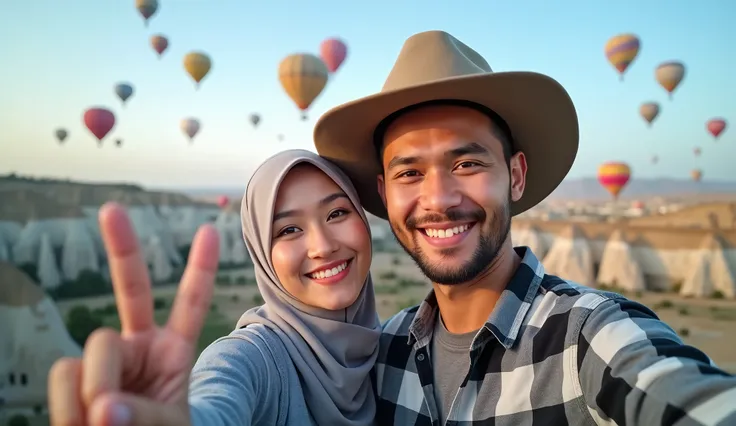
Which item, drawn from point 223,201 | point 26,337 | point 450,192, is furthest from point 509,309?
point 223,201

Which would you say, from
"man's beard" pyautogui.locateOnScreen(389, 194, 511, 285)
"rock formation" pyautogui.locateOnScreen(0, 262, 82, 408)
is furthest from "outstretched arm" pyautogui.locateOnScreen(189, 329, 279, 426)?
Result: "rock formation" pyautogui.locateOnScreen(0, 262, 82, 408)

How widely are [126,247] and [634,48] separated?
31.6 m

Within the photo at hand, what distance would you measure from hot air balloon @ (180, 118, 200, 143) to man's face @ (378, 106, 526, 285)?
3868 centimetres

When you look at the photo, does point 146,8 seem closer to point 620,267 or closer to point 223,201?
point 223,201

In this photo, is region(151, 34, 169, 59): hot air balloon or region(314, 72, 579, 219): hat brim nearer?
region(314, 72, 579, 219): hat brim

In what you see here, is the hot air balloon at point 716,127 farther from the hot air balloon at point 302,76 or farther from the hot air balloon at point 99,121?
the hot air balloon at point 99,121

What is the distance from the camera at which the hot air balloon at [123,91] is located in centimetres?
3519

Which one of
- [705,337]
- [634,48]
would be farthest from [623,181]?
[705,337]

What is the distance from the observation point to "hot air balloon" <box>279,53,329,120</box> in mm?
24109

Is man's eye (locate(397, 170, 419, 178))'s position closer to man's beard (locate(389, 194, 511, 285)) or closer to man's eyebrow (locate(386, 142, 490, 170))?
man's eyebrow (locate(386, 142, 490, 170))

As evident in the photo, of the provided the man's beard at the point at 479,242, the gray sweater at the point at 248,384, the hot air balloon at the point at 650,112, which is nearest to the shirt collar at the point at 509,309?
the man's beard at the point at 479,242

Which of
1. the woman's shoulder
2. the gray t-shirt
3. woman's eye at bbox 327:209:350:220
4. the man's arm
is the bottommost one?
the gray t-shirt

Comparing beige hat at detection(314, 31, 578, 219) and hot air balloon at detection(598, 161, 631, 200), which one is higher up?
beige hat at detection(314, 31, 578, 219)

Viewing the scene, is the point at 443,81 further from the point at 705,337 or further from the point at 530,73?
the point at 705,337
